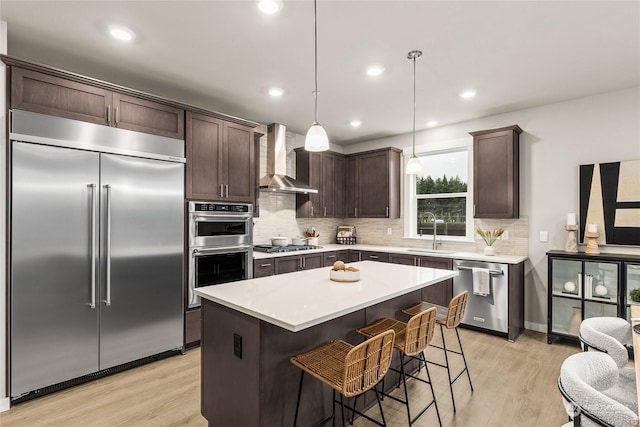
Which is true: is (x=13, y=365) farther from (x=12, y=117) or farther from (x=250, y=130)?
(x=250, y=130)

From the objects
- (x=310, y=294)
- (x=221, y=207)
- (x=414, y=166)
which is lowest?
(x=310, y=294)

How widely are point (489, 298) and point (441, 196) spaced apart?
1725 millimetres

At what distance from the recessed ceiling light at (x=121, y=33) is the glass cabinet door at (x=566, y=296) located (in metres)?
4.57

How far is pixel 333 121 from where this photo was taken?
4824 mm

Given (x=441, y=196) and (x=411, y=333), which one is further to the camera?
(x=441, y=196)

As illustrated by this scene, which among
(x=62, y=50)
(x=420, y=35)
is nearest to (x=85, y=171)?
(x=62, y=50)

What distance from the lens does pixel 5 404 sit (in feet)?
7.81

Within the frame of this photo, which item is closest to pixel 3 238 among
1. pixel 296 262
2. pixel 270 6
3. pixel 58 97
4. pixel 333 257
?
pixel 58 97

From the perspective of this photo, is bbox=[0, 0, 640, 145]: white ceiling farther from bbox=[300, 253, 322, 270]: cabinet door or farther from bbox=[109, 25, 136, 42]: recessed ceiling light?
bbox=[300, 253, 322, 270]: cabinet door

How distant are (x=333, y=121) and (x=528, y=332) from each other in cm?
369

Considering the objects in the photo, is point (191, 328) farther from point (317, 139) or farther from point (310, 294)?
point (317, 139)

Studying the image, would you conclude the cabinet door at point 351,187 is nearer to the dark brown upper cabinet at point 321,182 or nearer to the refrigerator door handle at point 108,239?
the dark brown upper cabinet at point 321,182

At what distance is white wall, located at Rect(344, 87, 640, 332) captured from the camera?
361 centimetres

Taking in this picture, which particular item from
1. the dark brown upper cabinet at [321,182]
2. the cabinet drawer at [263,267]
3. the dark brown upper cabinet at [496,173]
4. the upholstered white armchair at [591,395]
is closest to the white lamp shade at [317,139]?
the upholstered white armchair at [591,395]
